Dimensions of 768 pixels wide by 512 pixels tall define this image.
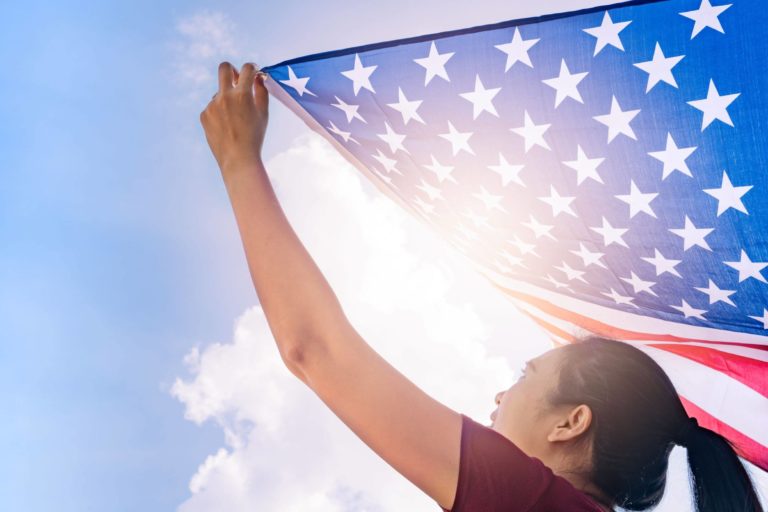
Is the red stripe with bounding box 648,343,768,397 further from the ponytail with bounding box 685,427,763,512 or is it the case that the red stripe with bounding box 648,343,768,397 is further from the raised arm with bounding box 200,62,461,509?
the raised arm with bounding box 200,62,461,509

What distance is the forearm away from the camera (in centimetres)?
131

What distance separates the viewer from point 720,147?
8.18ft

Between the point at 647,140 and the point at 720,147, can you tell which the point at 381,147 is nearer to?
the point at 647,140

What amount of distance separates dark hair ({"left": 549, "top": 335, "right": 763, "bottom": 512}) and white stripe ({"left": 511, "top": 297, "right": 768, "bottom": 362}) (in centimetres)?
146

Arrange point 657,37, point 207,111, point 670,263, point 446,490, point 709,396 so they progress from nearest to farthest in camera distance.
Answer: point 446,490, point 207,111, point 657,37, point 670,263, point 709,396

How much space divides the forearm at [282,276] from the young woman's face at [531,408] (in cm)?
101

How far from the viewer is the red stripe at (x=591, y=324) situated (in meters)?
3.76

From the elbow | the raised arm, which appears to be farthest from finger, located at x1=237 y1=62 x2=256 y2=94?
the elbow

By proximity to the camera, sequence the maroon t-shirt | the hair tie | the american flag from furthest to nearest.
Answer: the american flag
the hair tie
the maroon t-shirt

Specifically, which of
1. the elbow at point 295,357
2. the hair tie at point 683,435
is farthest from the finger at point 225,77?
the hair tie at point 683,435

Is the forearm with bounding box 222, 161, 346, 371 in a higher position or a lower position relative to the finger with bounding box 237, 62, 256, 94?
lower

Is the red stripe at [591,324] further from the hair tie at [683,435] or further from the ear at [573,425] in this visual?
the ear at [573,425]

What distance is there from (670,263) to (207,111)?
2.40m

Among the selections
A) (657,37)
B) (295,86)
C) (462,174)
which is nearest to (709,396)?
(462,174)
